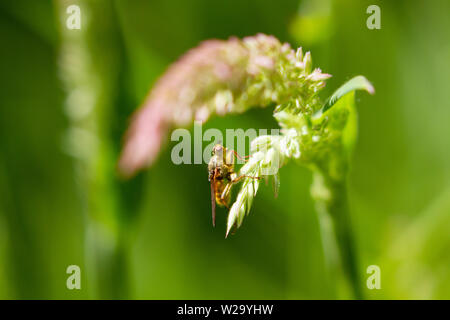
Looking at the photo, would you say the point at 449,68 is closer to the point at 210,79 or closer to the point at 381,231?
the point at 381,231

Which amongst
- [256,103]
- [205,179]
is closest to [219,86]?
[256,103]

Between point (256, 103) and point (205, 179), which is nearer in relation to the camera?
point (256, 103)

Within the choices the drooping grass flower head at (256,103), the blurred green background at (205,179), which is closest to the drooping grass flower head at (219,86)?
the drooping grass flower head at (256,103)

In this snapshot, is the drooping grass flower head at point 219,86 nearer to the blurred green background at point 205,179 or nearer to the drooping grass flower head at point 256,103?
Result: the drooping grass flower head at point 256,103

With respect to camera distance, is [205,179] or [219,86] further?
[205,179]

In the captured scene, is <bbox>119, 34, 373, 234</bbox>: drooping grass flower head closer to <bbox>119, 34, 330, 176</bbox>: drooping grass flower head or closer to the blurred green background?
<bbox>119, 34, 330, 176</bbox>: drooping grass flower head

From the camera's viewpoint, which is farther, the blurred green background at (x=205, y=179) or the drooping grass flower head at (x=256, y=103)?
the blurred green background at (x=205, y=179)

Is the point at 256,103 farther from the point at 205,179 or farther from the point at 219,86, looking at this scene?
the point at 205,179
